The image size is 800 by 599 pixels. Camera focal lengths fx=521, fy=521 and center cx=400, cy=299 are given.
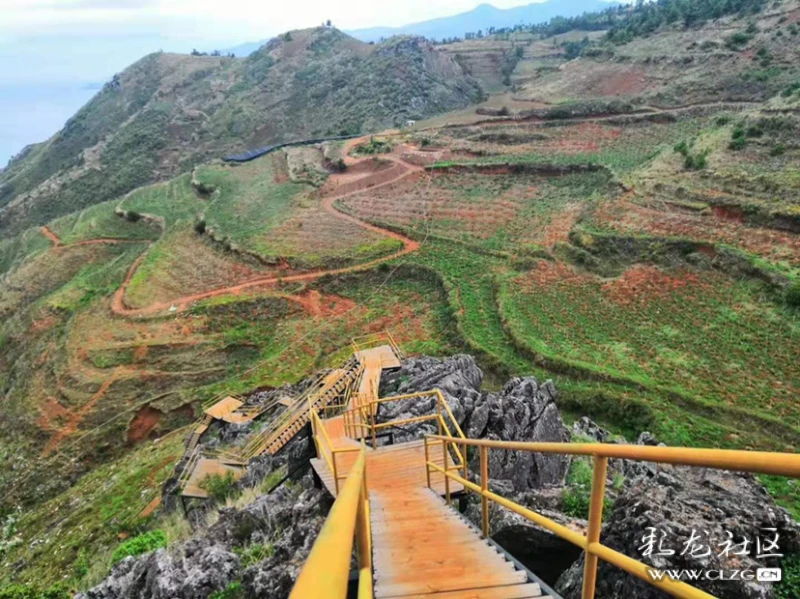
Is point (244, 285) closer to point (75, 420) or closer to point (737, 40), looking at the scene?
point (75, 420)

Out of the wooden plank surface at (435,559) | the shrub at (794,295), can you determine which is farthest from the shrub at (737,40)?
the wooden plank surface at (435,559)

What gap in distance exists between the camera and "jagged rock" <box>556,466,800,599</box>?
175 inches

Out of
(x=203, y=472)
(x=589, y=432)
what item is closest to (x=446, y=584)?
(x=589, y=432)

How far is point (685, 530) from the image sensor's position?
16.1ft

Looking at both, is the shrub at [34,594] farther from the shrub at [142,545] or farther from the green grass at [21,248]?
the green grass at [21,248]

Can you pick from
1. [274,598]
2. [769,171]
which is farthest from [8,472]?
[769,171]

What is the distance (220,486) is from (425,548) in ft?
35.1

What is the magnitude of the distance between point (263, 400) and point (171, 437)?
5095 millimetres

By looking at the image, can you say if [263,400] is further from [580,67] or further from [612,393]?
[580,67]

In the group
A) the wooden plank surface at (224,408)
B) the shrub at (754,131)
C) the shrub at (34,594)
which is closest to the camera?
the shrub at (34,594)

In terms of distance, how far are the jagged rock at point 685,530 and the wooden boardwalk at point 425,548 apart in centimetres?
88

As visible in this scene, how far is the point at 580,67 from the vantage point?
74.8 meters

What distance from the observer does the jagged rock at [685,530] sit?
14.6 feet

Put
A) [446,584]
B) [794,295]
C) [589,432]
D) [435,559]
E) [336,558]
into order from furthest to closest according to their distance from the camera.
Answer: [794,295]
[589,432]
[435,559]
[446,584]
[336,558]
